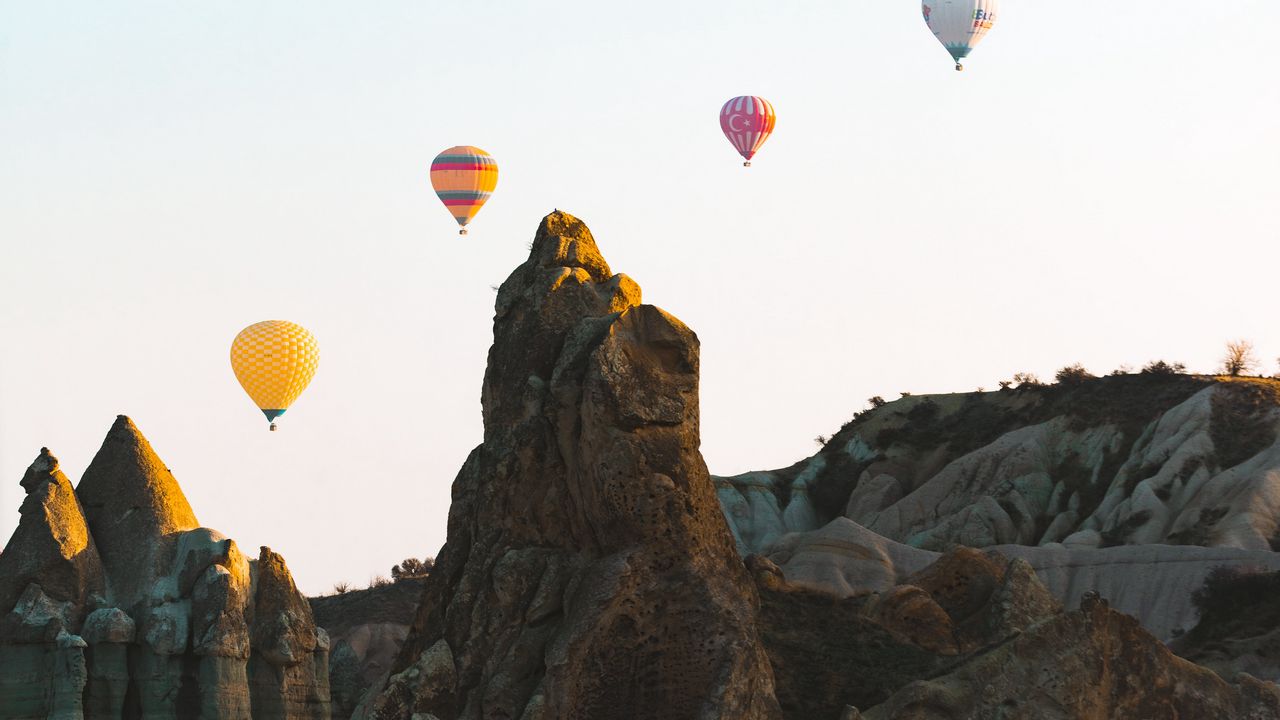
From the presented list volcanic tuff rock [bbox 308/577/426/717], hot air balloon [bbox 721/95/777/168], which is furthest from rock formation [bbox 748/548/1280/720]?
hot air balloon [bbox 721/95/777/168]

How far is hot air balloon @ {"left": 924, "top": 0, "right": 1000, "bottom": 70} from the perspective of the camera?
95688mm

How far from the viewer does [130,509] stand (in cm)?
4538

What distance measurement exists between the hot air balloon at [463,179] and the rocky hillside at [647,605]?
59.3 metres

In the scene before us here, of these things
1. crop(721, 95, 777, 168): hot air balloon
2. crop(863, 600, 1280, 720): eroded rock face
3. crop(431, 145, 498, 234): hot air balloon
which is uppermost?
crop(721, 95, 777, 168): hot air balloon

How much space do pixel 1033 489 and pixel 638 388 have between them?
6652 centimetres

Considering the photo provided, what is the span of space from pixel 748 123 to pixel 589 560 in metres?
72.0

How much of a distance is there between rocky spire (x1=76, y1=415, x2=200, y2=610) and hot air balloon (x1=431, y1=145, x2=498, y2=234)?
43.3m

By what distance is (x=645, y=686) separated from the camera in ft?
80.0

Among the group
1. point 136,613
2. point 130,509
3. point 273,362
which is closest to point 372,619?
point 273,362

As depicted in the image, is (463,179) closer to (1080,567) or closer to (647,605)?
(1080,567)

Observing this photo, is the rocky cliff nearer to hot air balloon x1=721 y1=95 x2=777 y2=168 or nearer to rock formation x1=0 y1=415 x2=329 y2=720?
hot air balloon x1=721 y1=95 x2=777 y2=168

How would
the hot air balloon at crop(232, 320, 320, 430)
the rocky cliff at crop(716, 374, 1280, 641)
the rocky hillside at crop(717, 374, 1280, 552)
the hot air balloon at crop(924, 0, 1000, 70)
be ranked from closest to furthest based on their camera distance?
1. the rocky cliff at crop(716, 374, 1280, 641)
2. the hot air balloon at crop(232, 320, 320, 430)
3. the rocky hillside at crop(717, 374, 1280, 552)
4. the hot air balloon at crop(924, 0, 1000, 70)

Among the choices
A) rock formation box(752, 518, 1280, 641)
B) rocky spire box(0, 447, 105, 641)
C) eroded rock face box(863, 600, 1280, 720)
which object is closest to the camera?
eroded rock face box(863, 600, 1280, 720)

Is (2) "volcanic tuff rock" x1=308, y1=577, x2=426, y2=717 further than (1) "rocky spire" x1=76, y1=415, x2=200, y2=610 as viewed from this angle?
Yes
